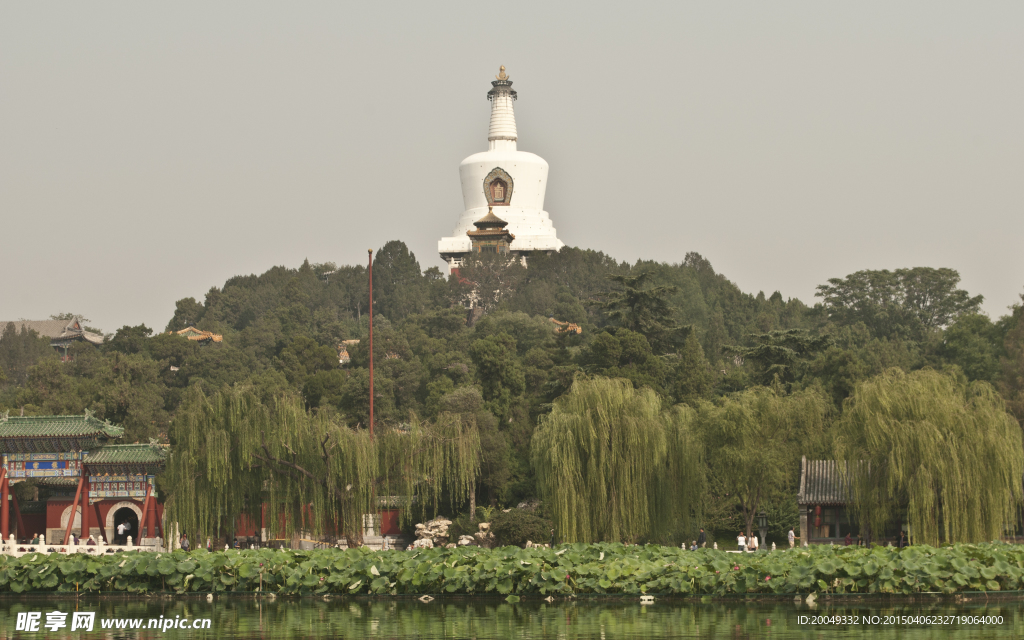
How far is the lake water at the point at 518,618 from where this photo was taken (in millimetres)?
16156

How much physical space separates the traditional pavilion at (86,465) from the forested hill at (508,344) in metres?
5.99

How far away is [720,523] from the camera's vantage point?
104 ft

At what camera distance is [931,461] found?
81.5 ft

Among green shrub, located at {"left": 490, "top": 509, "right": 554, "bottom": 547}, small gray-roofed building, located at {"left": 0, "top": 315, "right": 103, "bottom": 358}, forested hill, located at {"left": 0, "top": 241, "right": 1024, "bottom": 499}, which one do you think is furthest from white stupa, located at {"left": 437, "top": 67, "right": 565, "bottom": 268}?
green shrub, located at {"left": 490, "top": 509, "right": 554, "bottom": 547}

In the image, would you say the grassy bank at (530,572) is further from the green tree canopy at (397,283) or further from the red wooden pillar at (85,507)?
the green tree canopy at (397,283)

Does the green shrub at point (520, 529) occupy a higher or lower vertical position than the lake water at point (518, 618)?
higher

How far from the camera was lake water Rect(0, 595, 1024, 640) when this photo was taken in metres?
16.2

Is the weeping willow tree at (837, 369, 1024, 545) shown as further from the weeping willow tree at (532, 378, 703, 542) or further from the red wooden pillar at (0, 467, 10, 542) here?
the red wooden pillar at (0, 467, 10, 542)

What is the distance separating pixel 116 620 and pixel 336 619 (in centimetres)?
295

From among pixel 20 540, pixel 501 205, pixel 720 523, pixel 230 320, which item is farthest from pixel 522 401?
pixel 230 320

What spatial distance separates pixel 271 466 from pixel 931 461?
1292 cm

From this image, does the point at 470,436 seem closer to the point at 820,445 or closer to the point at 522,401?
the point at 820,445

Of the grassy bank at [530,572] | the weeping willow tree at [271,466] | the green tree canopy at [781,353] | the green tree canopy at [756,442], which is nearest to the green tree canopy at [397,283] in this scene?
the green tree canopy at [781,353]

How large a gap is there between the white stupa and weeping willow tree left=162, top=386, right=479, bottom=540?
49.2m
